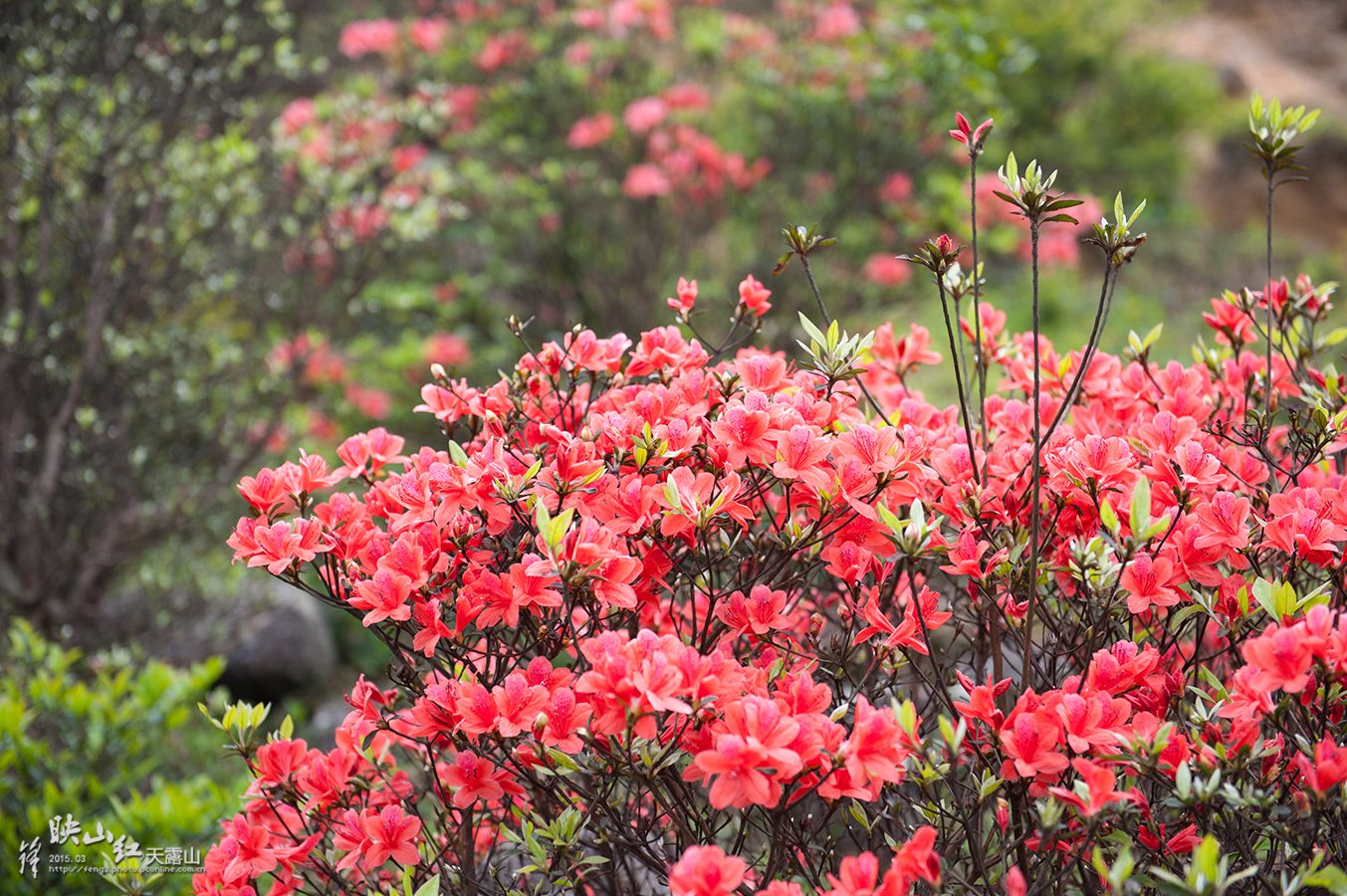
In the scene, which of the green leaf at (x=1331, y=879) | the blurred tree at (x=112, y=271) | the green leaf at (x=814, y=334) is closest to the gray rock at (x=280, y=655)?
the blurred tree at (x=112, y=271)

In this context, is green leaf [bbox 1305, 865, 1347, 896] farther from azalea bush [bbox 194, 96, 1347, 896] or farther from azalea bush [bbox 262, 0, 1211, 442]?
azalea bush [bbox 262, 0, 1211, 442]

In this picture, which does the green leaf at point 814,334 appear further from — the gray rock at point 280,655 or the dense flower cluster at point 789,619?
the gray rock at point 280,655

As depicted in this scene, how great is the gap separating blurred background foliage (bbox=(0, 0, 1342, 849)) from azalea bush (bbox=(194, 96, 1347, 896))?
2.51ft

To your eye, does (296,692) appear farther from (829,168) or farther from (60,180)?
(829,168)

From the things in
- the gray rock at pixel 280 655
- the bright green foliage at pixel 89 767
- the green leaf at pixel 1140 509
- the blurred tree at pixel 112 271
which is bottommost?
the gray rock at pixel 280 655

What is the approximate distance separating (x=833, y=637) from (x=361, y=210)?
3.68 meters

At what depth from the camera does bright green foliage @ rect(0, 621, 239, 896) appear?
233 centimetres

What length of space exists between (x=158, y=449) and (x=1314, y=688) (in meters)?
4.32

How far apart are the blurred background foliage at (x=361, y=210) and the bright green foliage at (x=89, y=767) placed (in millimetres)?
78

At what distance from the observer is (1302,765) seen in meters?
1.07

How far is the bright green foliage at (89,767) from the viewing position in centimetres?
233

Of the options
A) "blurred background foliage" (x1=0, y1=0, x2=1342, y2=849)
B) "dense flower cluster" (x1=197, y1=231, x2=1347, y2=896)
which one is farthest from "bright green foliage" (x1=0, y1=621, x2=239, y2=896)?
"dense flower cluster" (x1=197, y1=231, x2=1347, y2=896)

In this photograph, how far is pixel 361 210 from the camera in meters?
4.24

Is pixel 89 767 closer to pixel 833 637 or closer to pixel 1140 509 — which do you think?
pixel 833 637
